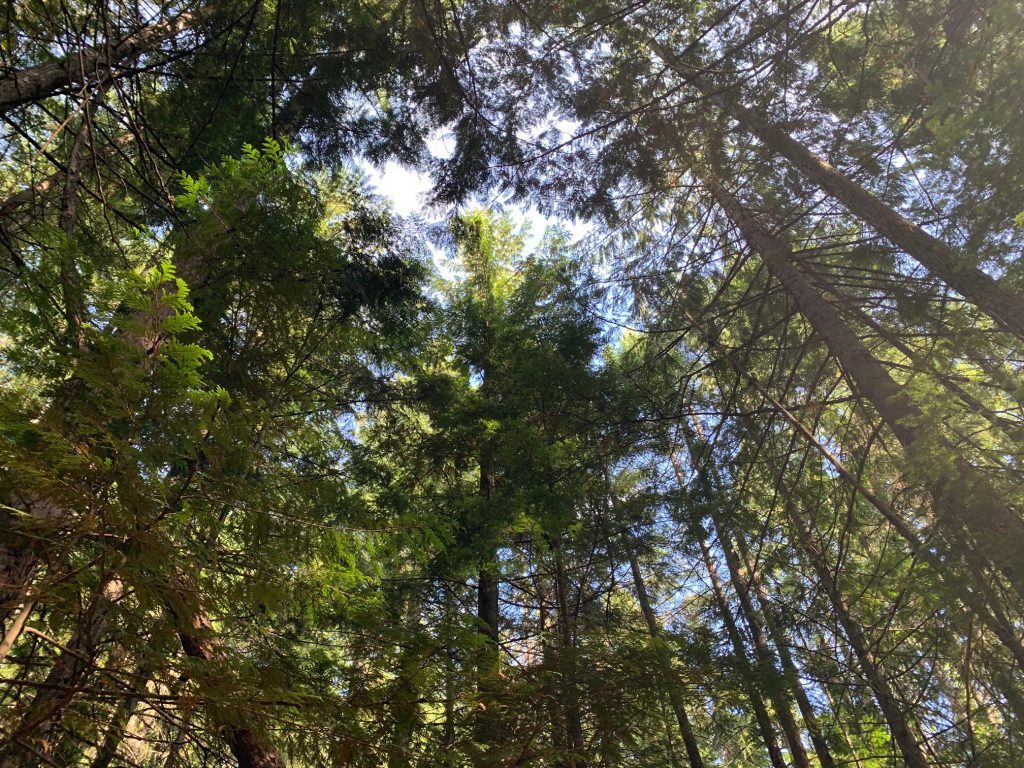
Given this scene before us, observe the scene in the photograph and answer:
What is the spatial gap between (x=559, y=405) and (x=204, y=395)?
21.4ft

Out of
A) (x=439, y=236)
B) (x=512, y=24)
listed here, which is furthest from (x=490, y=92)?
(x=439, y=236)

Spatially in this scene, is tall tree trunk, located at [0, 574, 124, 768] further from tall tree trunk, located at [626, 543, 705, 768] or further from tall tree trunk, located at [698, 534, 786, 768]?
tall tree trunk, located at [698, 534, 786, 768]

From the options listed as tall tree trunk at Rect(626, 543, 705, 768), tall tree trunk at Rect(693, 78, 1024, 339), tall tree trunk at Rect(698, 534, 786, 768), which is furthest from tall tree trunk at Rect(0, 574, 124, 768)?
tall tree trunk at Rect(698, 534, 786, 768)

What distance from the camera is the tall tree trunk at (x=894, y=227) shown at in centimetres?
416

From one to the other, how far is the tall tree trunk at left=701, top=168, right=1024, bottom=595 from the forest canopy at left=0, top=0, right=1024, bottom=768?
36 millimetres

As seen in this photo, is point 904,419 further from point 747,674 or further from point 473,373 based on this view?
point 473,373

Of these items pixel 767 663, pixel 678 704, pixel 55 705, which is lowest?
pixel 55 705

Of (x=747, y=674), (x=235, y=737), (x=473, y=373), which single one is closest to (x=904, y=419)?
(x=747, y=674)

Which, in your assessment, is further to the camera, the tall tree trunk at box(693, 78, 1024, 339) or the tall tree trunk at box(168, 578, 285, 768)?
the tall tree trunk at box(693, 78, 1024, 339)

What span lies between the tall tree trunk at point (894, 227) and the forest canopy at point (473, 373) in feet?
0.13

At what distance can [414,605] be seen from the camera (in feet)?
26.4

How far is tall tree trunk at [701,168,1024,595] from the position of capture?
13.2 ft

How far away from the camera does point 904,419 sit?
4.36 meters

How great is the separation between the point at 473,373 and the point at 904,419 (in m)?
6.88
